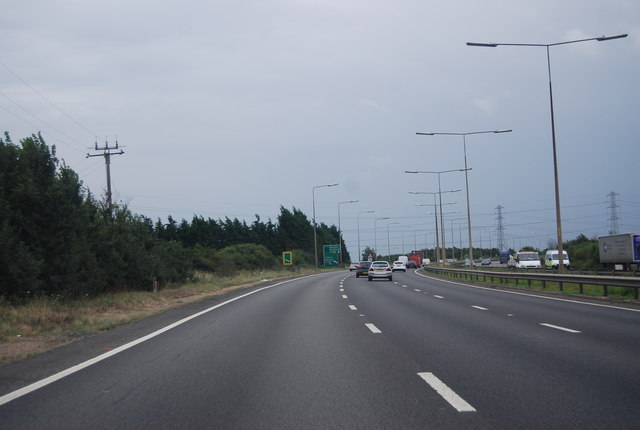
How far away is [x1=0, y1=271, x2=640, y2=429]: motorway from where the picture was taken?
649 centimetres

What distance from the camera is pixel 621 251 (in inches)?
2036

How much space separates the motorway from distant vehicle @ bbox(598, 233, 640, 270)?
38004 mm

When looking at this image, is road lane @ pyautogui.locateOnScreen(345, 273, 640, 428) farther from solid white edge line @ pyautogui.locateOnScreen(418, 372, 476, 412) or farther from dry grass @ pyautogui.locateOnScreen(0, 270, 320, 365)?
dry grass @ pyautogui.locateOnScreen(0, 270, 320, 365)

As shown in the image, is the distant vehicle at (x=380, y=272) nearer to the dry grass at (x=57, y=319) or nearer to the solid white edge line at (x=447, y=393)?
the dry grass at (x=57, y=319)

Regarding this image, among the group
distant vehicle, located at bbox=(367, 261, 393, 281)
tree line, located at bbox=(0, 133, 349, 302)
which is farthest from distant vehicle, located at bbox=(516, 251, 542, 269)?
tree line, located at bbox=(0, 133, 349, 302)

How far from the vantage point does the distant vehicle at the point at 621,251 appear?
50.0m

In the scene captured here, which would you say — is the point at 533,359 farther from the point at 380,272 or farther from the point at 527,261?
the point at 527,261

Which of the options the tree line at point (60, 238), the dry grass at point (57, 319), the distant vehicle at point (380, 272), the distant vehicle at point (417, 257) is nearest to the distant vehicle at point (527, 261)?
the distant vehicle at point (380, 272)

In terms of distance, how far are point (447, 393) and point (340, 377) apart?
172 cm

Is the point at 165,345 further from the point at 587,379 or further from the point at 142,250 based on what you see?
the point at 142,250

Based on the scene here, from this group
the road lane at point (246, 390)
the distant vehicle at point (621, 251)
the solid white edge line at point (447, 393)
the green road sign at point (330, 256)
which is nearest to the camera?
the road lane at point (246, 390)

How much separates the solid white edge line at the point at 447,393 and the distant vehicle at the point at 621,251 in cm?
4547

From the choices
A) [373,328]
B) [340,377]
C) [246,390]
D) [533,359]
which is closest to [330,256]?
[373,328]

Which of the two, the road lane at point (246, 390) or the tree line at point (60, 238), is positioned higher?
the tree line at point (60, 238)
